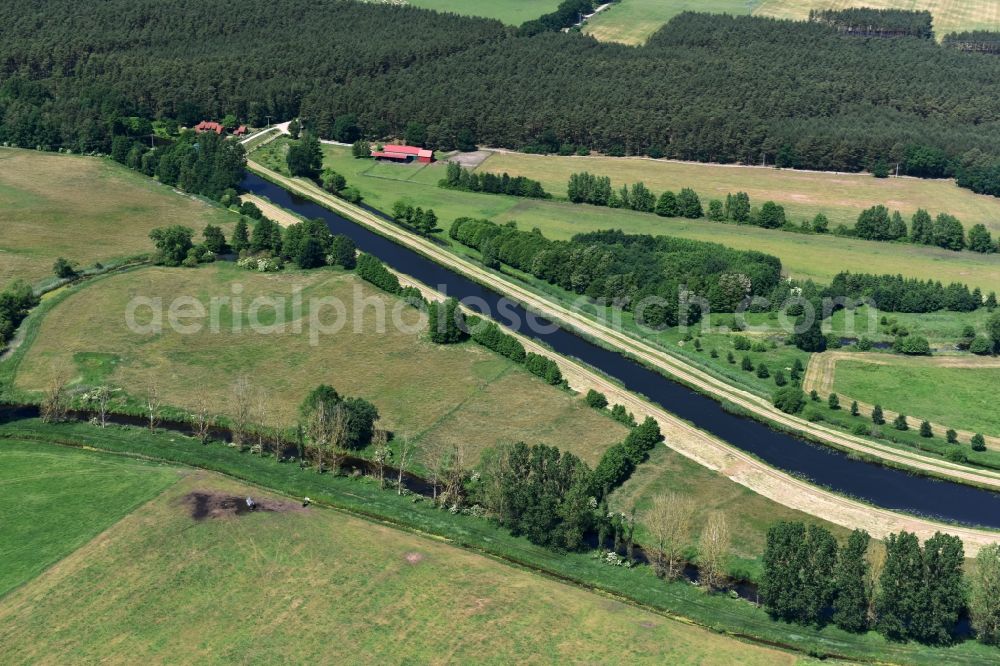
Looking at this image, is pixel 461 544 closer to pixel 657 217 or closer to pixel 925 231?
pixel 657 217

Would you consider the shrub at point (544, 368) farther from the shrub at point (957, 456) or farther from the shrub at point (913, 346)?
the shrub at point (913, 346)

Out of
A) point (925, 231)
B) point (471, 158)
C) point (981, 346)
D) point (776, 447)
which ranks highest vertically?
point (471, 158)

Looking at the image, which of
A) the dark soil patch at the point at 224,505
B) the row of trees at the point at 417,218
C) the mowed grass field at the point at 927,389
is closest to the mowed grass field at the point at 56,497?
the dark soil patch at the point at 224,505

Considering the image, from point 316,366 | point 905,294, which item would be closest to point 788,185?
point 905,294

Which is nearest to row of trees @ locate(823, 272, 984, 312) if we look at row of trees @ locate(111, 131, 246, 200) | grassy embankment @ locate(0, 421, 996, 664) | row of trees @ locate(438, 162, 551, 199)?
row of trees @ locate(438, 162, 551, 199)

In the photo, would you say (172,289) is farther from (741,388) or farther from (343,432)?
(741,388)

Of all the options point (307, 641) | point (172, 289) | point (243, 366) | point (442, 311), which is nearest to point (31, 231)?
point (172, 289)
